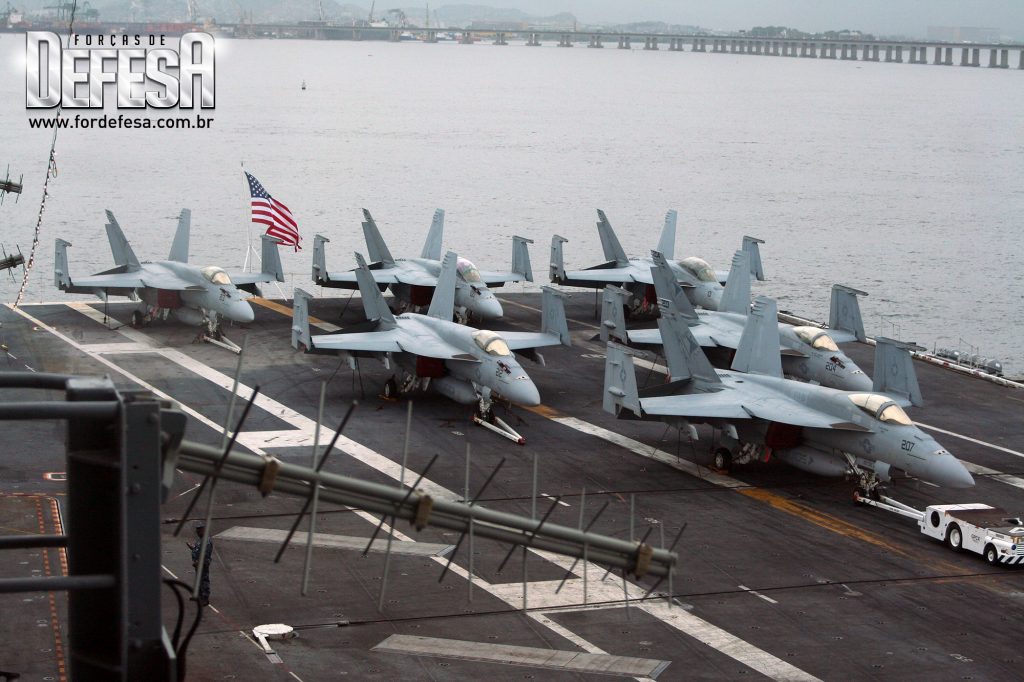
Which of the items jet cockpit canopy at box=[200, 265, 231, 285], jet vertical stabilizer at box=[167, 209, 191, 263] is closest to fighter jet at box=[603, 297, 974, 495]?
jet cockpit canopy at box=[200, 265, 231, 285]

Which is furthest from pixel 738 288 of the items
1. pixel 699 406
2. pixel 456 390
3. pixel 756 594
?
pixel 756 594

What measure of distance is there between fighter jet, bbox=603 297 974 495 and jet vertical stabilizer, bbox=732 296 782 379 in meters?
0.04

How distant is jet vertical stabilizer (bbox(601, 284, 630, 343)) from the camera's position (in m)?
59.5

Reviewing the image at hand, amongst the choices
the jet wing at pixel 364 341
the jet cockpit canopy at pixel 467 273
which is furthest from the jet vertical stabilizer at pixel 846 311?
the jet wing at pixel 364 341

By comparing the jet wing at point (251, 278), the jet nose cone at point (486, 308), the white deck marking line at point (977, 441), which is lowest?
the white deck marking line at point (977, 441)

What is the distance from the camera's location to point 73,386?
893cm

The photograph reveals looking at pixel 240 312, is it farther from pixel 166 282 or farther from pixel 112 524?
pixel 112 524

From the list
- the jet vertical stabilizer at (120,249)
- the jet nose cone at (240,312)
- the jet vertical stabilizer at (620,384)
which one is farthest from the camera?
the jet vertical stabilizer at (120,249)

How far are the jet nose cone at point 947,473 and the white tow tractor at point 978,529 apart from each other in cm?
80

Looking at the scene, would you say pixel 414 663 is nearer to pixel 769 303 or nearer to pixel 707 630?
pixel 707 630

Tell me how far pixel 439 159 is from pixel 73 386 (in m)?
193

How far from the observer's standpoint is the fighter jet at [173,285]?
2628 inches

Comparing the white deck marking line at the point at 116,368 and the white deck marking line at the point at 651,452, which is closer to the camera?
the white deck marking line at the point at 651,452

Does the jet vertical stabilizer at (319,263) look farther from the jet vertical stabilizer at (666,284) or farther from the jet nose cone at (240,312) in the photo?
the jet vertical stabilizer at (666,284)
